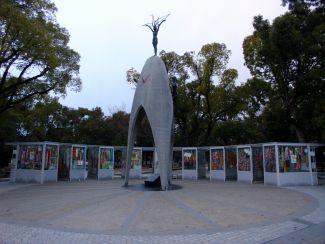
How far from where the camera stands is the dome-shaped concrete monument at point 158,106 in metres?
13.8

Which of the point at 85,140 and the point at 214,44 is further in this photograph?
the point at 85,140

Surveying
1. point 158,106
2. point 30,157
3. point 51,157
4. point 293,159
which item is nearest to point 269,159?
point 293,159

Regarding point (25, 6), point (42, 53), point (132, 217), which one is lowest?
point (132, 217)

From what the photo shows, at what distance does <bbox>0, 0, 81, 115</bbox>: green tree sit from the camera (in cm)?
1473

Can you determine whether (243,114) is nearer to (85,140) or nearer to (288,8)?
(288,8)

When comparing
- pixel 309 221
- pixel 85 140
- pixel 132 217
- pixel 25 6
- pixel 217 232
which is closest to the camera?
pixel 217 232

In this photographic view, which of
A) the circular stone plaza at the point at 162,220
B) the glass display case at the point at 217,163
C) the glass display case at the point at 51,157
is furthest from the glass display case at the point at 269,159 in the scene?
the glass display case at the point at 51,157

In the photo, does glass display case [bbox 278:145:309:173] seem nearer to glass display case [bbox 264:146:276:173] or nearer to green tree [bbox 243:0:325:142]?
glass display case [bbox 264:146:276:173]

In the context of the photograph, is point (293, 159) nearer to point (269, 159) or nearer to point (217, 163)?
point (269, 159)

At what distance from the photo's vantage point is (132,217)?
777cm

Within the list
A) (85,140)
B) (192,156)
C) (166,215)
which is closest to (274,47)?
(192,156)

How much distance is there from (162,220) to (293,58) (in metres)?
19.4

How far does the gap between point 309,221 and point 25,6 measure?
16.9 m

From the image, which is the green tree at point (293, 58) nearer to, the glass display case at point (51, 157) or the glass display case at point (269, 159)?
the glass display case at point (269, 159)
